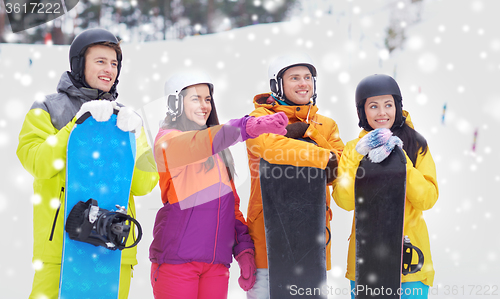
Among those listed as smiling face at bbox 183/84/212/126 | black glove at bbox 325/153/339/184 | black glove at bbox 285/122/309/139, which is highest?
smiling face at bbox 183/84/212/126

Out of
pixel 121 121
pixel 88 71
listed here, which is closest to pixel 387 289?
pixel 121 121

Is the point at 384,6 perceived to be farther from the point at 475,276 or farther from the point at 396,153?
the point at 396,153

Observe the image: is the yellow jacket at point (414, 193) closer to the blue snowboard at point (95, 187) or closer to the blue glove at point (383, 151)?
the blue glove at point (383, 151)

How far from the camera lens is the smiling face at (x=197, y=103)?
2555 mm

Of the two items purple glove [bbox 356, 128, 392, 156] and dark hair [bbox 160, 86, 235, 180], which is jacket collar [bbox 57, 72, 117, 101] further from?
purple glove [bbox 356, 128, 392, 156]

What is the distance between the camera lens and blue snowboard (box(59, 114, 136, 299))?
2.16 m

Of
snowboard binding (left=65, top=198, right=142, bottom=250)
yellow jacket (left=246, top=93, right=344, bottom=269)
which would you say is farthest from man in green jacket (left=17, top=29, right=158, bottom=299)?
yellow jacket (left=246, top=93, right=344, bottom=269)

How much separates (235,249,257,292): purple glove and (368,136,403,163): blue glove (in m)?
0.93

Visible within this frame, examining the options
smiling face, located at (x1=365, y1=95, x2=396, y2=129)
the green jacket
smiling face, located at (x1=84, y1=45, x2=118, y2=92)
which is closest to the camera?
the green jacket

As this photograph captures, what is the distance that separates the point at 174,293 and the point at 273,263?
60 centimetres

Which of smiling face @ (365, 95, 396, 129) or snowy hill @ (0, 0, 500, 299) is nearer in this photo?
smiling face @ (365, 95, 396, 129)

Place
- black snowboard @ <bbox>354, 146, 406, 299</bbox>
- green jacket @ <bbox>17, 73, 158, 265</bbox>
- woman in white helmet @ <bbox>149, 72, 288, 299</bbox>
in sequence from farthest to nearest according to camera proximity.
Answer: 1. black snowboard @ <bbox>354, 146, 406, 299</bbox>
2. woman in white helmet @ <bbox>149, 72, 288, 299</bbox>
3. green jacket @ <bbox>17, 73, 158, 265</bbox>

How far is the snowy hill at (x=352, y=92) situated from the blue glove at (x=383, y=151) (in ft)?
7.90

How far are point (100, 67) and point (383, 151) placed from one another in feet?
5.84
